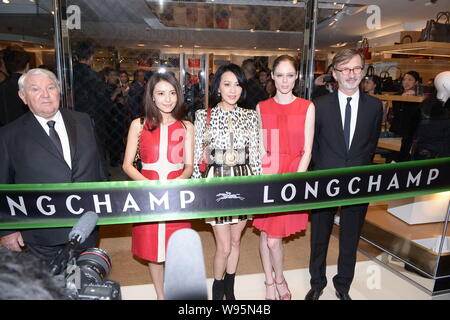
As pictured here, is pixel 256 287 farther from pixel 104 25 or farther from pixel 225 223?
pixel 104 25

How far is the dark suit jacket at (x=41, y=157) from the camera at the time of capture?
1990mm

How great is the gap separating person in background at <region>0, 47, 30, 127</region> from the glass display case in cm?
381

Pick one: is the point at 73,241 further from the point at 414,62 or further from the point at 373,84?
the point at 414,62

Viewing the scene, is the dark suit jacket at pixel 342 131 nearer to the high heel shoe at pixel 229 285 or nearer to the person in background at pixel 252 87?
the high heel shoe at pixel 229 285

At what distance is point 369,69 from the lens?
5215 millimetres

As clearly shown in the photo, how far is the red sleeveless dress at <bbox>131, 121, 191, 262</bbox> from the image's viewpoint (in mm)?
2266

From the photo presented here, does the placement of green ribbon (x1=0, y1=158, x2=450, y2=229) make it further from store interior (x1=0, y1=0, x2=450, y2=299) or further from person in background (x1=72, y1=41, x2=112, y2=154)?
person in background (x1=72, y1=41, x2=112, y2=154)

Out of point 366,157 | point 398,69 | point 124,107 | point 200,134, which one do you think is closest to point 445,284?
point 366,157

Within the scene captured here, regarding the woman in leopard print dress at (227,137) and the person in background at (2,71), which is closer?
the woman in leopard print dress at (227,137)

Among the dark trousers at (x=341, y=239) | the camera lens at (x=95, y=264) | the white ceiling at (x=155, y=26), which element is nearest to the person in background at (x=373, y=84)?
the white ceiling at (x=155, y=26)

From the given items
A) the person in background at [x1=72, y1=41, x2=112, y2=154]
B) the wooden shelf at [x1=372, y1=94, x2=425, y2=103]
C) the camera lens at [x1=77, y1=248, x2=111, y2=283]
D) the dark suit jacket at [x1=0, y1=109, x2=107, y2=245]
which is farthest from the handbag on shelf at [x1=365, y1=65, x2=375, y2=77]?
the camera lens at [x1=77, y1=248, x2=111, y2=283]

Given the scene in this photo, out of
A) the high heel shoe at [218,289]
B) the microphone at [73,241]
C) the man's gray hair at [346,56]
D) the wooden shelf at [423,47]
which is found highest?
the wooden shelf at [423,47]

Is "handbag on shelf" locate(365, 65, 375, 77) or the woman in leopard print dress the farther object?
"handbag on shelf" locate(365, 65, 375, 77)

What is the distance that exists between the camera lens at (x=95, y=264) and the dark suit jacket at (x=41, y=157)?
3.24 feet
